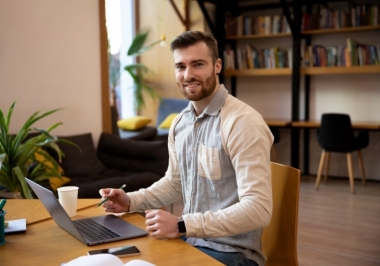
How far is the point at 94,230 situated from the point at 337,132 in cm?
417

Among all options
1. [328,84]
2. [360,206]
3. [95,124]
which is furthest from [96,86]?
[328,84]

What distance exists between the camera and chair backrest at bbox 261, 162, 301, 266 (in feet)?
5.71

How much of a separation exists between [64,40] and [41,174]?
145cm

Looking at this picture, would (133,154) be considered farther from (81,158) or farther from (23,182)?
(23,182)

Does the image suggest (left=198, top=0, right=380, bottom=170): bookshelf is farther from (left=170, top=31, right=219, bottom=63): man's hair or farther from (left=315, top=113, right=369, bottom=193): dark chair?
(left=170, top=31, right=219, bottom=63): man's hair

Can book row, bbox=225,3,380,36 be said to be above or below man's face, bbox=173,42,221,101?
above

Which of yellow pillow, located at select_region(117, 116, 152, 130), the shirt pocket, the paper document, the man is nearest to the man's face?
the man

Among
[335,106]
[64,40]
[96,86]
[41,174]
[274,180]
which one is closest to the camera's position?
[274,180]

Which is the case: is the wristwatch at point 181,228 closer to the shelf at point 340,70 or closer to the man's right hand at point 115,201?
the man's right hand at point 115,201

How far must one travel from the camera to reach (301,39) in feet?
20.4

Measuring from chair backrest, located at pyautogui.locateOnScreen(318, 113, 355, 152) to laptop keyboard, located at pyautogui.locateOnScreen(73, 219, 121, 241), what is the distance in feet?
13.3

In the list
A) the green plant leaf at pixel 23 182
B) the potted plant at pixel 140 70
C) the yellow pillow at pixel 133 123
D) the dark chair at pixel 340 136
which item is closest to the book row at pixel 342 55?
the dark chair at pixel 340 136

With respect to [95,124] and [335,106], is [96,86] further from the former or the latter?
[335,106]

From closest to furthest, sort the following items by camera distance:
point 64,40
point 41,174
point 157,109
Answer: point 41,174
point 64,40
point 157,109
